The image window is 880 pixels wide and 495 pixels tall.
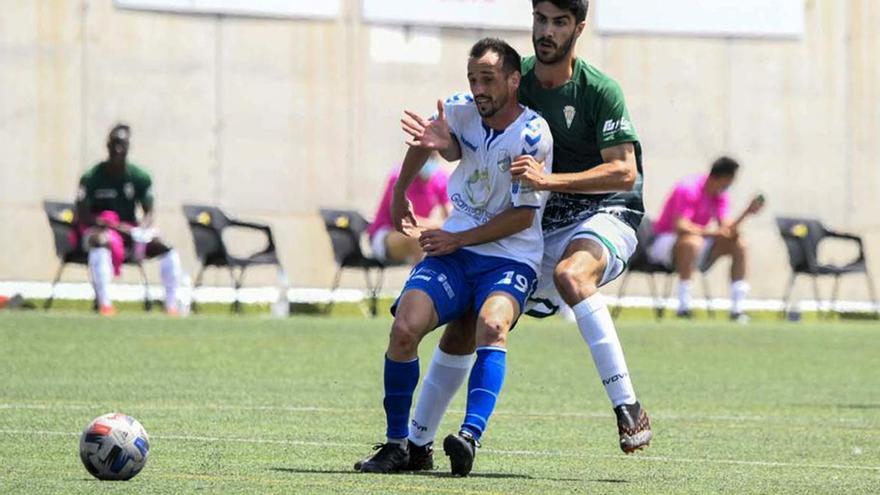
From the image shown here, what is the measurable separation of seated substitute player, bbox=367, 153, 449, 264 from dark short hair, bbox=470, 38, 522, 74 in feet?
41.9

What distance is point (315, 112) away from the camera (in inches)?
1001

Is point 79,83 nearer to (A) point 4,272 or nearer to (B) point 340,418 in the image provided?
(A) point 4,272

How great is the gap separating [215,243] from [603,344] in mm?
14086

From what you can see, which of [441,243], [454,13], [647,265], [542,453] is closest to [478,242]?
[441,243]

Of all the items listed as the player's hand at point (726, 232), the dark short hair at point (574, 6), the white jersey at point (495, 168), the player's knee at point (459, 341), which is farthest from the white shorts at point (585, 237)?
the player's hand at point (726, 232)

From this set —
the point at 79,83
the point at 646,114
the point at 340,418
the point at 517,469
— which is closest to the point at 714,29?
the point at 646,114

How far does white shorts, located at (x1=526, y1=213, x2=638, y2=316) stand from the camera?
8.54 metres

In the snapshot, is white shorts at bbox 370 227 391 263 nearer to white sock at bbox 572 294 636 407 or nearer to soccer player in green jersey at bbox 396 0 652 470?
soccer player in green jersey at bbox 396 0 652 470

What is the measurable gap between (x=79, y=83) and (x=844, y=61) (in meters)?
10.3

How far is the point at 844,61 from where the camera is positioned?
27609 millimetres

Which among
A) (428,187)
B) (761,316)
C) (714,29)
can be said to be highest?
(714,29)

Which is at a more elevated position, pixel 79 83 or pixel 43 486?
pixel 79 83

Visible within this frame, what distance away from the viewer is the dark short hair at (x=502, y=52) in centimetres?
815

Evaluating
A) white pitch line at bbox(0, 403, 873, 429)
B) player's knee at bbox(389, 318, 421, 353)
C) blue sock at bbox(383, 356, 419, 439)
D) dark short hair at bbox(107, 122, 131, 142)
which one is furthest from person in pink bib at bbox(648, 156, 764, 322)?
player's knee at bbox(389, 318, 421, 353)
